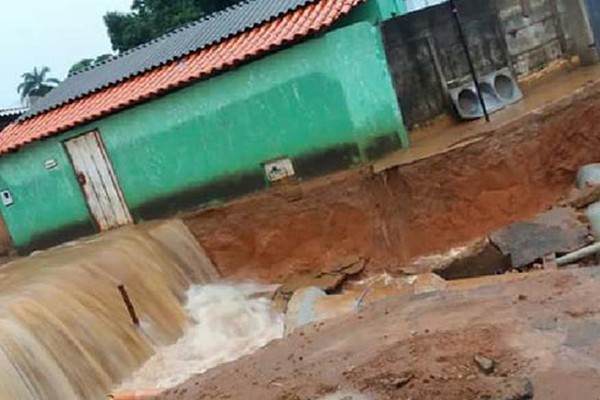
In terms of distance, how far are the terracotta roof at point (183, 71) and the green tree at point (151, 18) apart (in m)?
11.1

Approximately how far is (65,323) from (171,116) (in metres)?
4.67

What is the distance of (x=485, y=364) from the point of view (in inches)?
205

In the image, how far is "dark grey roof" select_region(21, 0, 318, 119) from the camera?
1319cm

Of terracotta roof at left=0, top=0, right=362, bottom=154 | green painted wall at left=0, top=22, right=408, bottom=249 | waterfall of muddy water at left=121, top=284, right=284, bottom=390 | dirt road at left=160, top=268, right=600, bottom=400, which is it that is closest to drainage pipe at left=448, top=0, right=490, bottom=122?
green painted wall at left=0, top=22, right=408, bottom=249

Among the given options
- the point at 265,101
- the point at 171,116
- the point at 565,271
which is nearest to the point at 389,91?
the point at 265,101

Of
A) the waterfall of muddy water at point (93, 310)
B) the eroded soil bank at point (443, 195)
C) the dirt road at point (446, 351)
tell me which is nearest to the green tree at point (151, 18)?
the waterfall of muddy water at point (93, 310)

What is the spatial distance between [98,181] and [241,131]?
10.9 ft

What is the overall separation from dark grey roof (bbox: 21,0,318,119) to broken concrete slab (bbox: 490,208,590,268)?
5.42m

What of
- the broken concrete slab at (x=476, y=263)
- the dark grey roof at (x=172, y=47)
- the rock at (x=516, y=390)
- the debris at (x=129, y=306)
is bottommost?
the broken concrete slab at (x=476, y=263)

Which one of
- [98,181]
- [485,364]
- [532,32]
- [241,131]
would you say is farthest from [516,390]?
[98,181]

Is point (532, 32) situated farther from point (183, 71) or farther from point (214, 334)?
point (214, 334)

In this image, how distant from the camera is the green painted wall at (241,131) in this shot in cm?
1126

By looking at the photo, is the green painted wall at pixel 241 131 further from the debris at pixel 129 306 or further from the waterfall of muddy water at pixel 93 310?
the debris at pixel 129 306

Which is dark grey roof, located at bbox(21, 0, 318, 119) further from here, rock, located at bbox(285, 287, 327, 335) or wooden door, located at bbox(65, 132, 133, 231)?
rock, located at bbox(285, 287, 327, 335)
